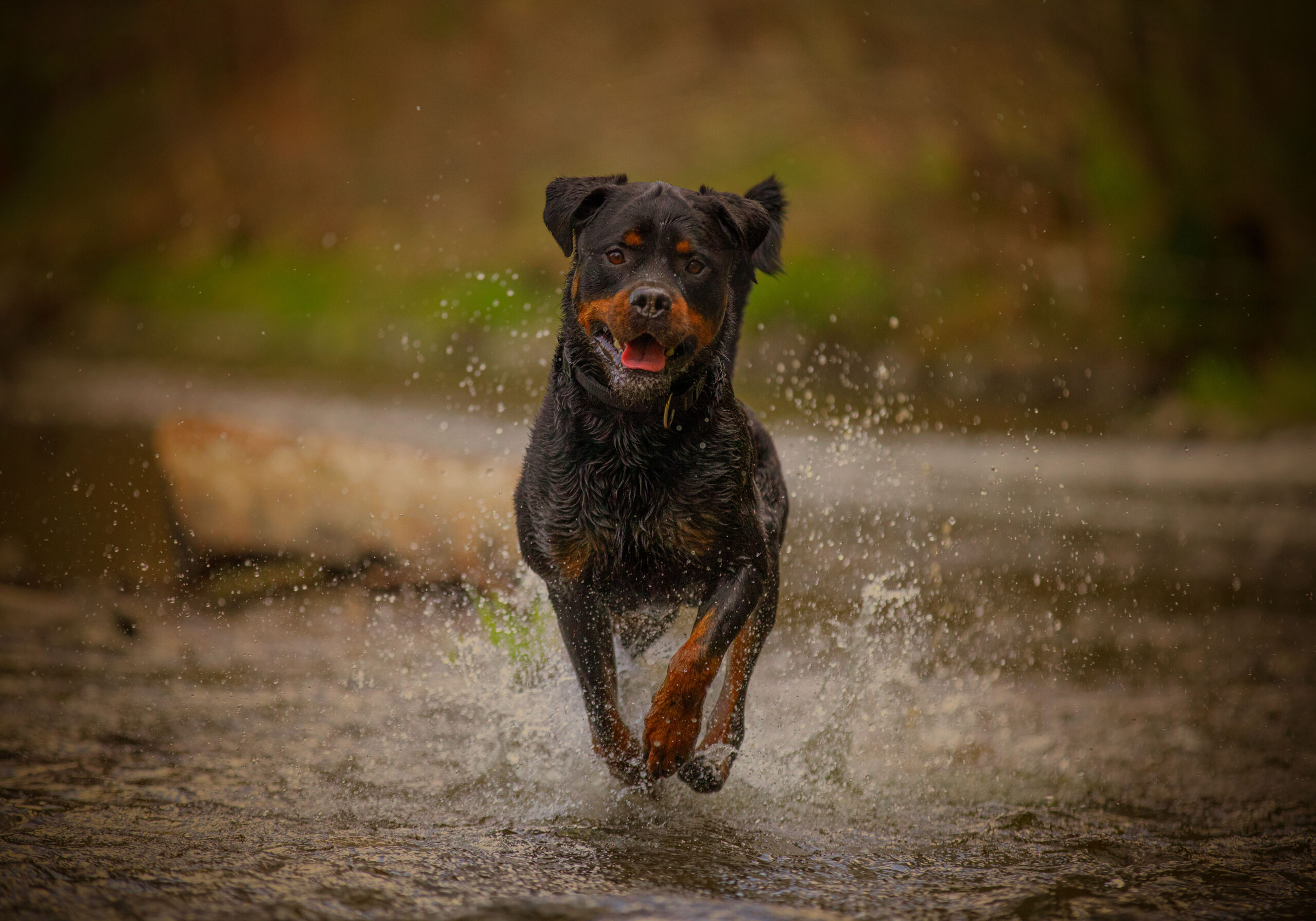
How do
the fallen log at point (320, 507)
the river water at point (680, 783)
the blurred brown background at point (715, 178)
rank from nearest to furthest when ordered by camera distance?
the river water at point (680, 783) → the fallen log at point (320, 507) → the blurred brown background at point (715, 178)

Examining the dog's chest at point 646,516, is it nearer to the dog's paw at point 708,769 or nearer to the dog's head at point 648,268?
the dog's head at point 648,268

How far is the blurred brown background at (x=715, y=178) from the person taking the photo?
634 inches

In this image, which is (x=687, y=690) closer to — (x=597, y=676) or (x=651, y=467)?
(x=597, y=676)

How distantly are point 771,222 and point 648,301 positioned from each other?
0.94m

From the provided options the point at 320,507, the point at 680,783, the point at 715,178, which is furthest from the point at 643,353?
the point at 715,178

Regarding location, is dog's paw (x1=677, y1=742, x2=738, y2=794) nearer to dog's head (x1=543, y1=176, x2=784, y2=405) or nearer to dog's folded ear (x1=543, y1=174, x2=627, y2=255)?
dog's head (x1=543, y1=176, x2=784, y2=405)

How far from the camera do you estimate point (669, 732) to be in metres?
3.26

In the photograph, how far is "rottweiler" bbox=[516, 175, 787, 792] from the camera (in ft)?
10.7

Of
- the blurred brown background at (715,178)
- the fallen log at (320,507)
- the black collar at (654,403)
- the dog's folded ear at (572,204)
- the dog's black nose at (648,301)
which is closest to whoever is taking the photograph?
the dog's black nose at (648,301)

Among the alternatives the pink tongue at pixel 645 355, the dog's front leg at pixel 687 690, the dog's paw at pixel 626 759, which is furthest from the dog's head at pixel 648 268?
the dog's paw at pixel 626 759

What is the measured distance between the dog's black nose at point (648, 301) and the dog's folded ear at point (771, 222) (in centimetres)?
81

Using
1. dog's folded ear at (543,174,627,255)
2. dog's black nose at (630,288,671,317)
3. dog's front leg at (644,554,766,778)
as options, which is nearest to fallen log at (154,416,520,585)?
dog's folded ear at (543,174,627,255)

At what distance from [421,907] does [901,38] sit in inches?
870

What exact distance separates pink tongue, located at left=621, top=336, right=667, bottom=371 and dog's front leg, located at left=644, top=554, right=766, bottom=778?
0.73 m
